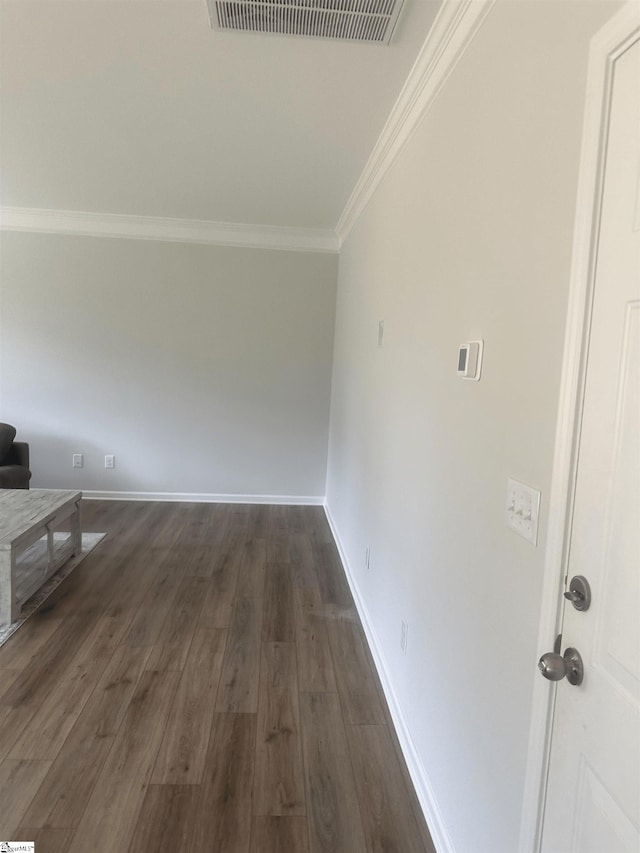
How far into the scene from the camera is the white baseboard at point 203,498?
15.8 feet

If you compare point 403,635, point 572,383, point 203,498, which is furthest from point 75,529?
point 572,383

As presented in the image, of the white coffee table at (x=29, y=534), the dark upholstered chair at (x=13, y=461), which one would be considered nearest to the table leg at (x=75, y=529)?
the white coffee table at (x=29, y=534)

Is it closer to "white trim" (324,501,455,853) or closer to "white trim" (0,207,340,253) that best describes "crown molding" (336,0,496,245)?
"white trim" (0,207,340,253)

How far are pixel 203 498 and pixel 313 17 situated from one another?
13.1ft

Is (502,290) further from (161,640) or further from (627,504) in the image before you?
(161,640)

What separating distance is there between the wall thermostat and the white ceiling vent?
115 centimetres

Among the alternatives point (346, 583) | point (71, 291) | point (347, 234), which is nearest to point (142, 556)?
point (346, 583)

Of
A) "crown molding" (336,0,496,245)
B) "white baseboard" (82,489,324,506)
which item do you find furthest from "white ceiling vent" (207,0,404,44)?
"white baseboard" (82,489,324,506)

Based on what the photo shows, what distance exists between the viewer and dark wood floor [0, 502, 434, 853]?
1525 millimetres

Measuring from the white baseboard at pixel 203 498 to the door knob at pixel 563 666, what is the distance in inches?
161

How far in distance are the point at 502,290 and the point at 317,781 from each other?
170cm

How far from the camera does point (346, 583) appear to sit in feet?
10.7

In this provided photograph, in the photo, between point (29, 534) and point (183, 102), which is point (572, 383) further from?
point (29, 534)

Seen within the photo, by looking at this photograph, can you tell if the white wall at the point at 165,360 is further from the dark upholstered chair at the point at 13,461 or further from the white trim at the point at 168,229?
the dark upholstered chair at the point at 13,461
